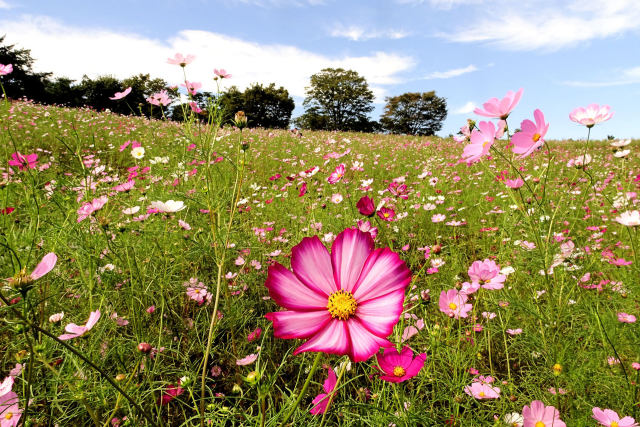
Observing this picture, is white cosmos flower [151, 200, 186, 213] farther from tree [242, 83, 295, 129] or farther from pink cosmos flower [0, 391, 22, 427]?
tree [242, 83, 295, 129]

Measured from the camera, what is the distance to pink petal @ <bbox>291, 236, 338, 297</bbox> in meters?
0.52

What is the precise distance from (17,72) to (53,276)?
69.7 ft

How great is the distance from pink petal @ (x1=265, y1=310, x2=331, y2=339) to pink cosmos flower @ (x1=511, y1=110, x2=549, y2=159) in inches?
24.1

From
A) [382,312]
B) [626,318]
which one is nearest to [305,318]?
[382,312]

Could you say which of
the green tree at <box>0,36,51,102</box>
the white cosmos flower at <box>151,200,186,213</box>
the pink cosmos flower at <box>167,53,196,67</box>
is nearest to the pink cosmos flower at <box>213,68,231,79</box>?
the pink cosmos flower at <box>167,53,196,67</box>

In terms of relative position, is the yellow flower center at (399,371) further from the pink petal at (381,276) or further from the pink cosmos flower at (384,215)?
the pink cosmos flower at (384,215)

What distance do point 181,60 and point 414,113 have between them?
1364 inches

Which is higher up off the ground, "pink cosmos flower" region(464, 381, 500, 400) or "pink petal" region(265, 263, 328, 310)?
"pink petal" region(265, 263, 328, 310)

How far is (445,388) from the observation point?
40.2 inches

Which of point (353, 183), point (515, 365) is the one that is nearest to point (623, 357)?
point (515, 365)

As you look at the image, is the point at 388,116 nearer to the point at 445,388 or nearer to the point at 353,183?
the point at 353,183

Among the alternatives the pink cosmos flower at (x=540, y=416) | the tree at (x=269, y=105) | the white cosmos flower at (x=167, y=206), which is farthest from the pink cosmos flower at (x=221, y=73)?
the tree at (x=269, y=105)

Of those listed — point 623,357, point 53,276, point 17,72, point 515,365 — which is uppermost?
point 17,72

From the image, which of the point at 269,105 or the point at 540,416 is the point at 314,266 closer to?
the point at 540,416
